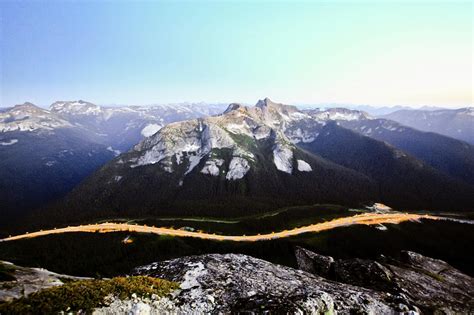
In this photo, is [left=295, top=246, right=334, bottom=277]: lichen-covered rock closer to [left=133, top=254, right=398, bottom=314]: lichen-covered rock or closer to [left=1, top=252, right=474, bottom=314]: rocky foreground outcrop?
[left=1, top=252, right=474, bottom=314]: rocky foreground outcrop

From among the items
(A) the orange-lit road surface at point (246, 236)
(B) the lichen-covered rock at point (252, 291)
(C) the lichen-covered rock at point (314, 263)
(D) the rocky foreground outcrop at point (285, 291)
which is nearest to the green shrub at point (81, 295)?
(D) the rocky foreground outcrop at point (285, 291)

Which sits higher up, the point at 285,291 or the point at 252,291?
the point at 252,291

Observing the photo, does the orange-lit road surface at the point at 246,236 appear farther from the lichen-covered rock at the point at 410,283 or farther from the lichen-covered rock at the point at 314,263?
the lichen-covered rock at the point at 410,283

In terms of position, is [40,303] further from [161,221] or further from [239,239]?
[161,221]

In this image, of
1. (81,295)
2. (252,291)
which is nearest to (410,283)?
(252,291)

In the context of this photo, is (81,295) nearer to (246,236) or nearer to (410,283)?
(410,283)

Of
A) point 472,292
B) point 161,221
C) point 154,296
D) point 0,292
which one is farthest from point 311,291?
point 161,221
